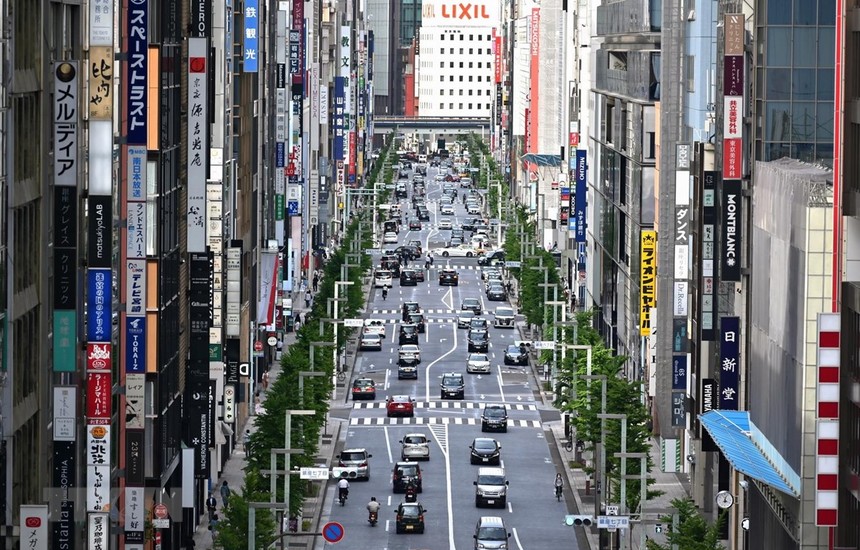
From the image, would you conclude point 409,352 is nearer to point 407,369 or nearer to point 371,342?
point 407,369

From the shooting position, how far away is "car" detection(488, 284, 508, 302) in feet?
577

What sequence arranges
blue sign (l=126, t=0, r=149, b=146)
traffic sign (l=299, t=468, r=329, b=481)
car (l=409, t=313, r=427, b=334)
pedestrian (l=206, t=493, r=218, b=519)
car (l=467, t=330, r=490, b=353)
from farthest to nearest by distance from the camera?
car (l=409, t=313, r=427, b=334)
car (l=467, t=330, r=490, b=353)
pedestrian (l=206, t=493, r=218, b=519)
traffic sign (l=299, t=468, r=329, b=481)
blue sign (l=126, t=0, r=149, b=146)

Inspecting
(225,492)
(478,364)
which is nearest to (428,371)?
(478,364)

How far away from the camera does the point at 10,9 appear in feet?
176

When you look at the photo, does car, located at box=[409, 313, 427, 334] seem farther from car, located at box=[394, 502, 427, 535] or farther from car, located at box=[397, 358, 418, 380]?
car, located at box=[394, 502, 427, 535]

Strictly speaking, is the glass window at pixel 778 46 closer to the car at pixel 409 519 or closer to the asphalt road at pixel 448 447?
the asphalt road at pixel 448 447

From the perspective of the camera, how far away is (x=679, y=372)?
91.9m

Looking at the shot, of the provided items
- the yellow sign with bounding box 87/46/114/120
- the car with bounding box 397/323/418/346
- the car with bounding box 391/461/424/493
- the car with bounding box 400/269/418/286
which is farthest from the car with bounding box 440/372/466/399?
the yellow sign with bounding box 87/46/114/120

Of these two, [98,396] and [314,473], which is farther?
[314,473]

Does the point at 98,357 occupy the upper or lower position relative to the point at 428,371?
upper

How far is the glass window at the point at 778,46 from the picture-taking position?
252 feet

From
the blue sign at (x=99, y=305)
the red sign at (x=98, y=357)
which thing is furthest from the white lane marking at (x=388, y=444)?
the blue sign at (x=99, y=305)

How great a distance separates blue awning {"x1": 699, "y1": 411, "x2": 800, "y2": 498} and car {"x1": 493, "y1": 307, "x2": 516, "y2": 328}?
84228 millimetres

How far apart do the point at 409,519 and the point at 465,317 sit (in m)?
75.4
